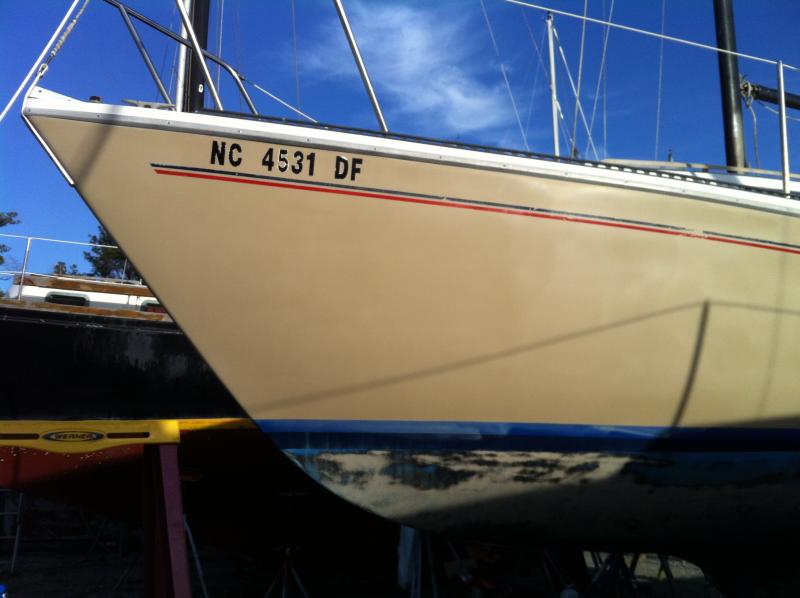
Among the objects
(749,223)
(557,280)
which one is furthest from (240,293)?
(749,223)

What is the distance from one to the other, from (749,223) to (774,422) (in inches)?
48.9

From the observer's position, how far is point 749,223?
12.6ft

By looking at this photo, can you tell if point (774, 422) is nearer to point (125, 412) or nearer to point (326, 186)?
point (326, 186)

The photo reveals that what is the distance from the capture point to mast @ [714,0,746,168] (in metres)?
6.55

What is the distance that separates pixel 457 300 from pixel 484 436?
2.64ft

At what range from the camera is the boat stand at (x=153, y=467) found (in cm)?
335

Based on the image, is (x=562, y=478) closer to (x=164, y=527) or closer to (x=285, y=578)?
(x=164, y=527)

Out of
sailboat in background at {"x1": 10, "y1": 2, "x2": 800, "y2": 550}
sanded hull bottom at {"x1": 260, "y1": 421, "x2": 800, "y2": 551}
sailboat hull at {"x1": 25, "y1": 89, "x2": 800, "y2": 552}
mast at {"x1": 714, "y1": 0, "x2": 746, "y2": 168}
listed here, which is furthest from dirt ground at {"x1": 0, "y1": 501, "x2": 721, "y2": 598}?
mast at {"x1": 714, "y1": 0, "x2": 746, "y2": 168}

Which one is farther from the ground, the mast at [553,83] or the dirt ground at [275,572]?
the mast at [553,83]

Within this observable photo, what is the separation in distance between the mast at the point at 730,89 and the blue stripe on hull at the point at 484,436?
3929mm

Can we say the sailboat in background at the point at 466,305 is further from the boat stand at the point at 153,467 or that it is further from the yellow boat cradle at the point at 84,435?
the yellow boat cradle at the point at 84,435

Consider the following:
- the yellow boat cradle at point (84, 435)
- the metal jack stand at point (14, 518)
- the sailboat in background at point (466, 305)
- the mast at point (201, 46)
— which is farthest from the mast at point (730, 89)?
the metal jack stand at point (14, 518)

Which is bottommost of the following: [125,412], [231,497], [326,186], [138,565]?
[138,565]

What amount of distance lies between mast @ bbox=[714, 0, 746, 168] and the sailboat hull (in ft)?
10.5
